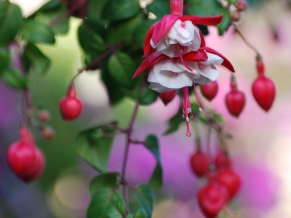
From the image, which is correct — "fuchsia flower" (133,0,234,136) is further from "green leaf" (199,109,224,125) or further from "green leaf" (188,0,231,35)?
"green leaf" (199,109,224,125)

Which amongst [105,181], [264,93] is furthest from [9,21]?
[264,93]

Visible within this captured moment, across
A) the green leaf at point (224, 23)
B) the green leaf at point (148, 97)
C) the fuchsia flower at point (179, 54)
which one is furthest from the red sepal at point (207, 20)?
the green leaf at point (148, 97)

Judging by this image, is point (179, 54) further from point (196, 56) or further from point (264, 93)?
point (264, 93)

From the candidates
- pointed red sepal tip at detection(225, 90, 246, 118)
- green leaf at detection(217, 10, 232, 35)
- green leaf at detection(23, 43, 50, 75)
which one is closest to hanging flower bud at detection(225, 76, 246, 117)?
pointed red sepal tip at detection(225, 90, 246, 118)

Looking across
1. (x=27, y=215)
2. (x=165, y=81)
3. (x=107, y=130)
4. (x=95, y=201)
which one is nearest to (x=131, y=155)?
(x=27, y=215)

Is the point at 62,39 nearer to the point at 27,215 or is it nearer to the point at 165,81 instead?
the point at 27,215

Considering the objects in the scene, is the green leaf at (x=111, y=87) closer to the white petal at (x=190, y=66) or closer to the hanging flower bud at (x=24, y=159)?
the hanging flower bud at (x=24, y=159)
